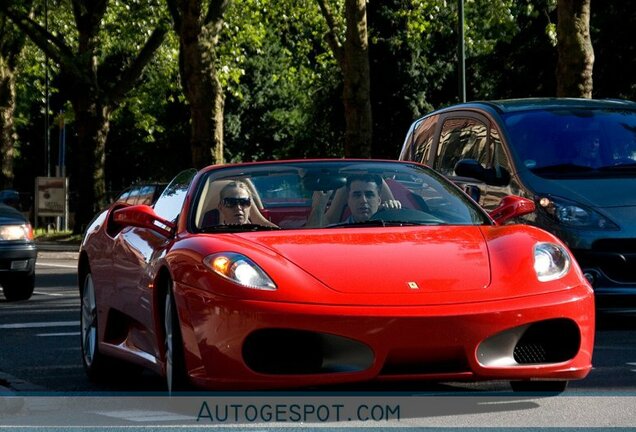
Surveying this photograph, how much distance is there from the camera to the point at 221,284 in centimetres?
699

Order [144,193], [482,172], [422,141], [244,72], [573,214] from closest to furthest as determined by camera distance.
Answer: [573,214], [144,193], [482,172], [422,141], [244,72]

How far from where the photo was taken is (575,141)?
502 inches

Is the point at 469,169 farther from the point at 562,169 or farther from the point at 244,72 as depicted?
the point at 244,72

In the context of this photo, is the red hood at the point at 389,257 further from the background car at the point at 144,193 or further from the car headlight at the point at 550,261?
the background car at the point at 144,193

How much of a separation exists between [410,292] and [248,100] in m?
70.9

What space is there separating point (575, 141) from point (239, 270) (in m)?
6.24

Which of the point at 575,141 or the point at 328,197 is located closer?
the point at 328,197

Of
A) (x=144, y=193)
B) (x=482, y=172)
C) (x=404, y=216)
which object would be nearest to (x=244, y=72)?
(x=482, y=172)

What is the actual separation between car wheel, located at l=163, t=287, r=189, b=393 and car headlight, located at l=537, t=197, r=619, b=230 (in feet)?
15.9

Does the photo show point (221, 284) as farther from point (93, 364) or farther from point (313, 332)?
point (93, 364)

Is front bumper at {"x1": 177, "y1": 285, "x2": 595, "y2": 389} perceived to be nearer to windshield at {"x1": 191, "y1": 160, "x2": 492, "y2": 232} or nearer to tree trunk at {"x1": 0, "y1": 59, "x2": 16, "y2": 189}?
windshield at {"x1": 191, "y1": 160, "x2": 492, "y2": 232}

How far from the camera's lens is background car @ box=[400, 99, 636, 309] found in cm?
1153

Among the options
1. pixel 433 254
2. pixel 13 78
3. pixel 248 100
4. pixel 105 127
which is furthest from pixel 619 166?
pixel 248 100

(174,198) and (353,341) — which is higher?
(174,198)
